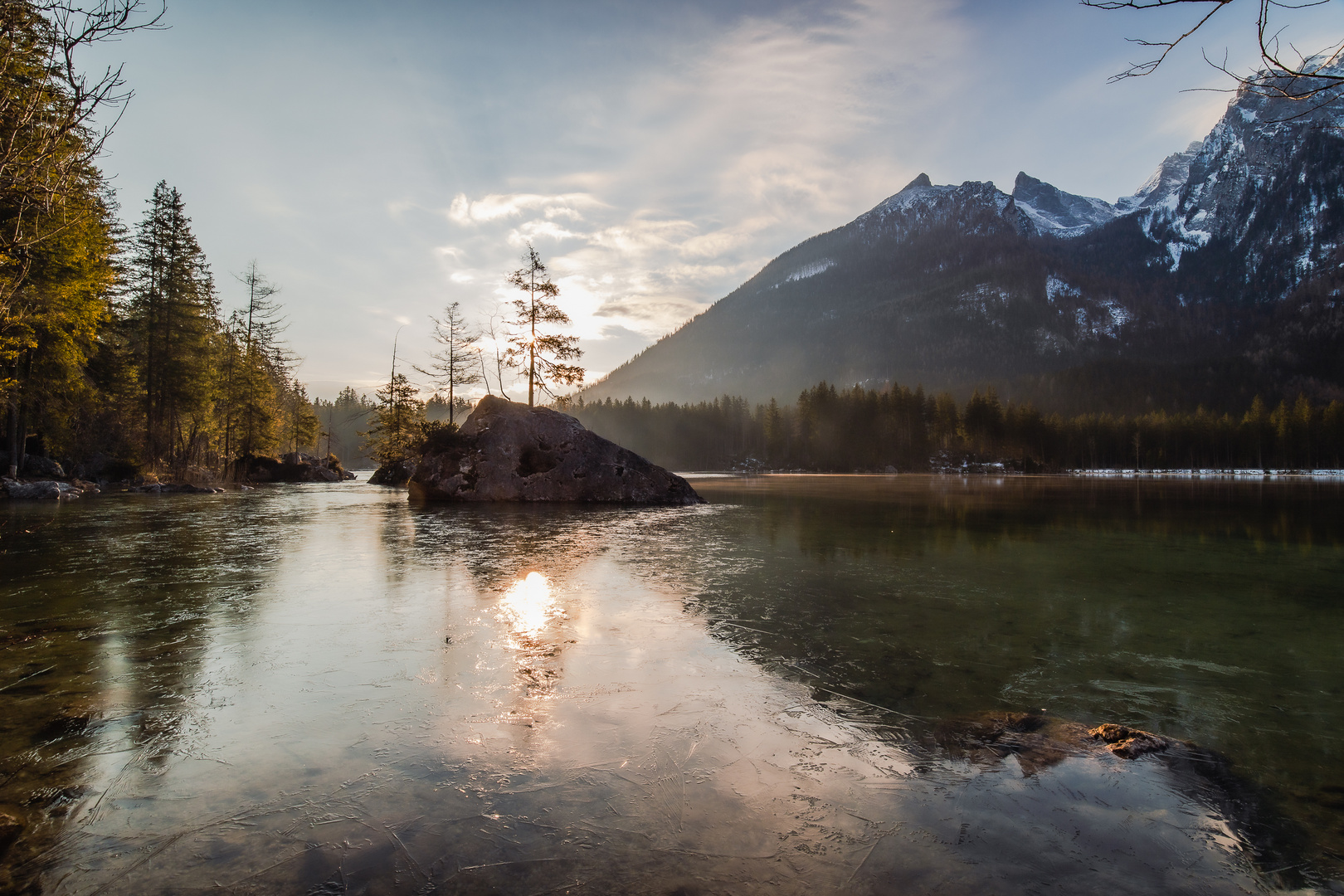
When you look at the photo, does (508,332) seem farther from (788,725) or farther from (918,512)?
(788,725)

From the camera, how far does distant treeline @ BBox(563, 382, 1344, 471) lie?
88000 mm

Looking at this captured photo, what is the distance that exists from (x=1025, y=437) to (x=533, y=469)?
90305 mm

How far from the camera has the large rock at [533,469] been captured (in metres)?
22.5

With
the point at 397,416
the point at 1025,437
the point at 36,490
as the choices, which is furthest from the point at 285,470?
the point at 1025,437

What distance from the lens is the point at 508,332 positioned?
2748cm

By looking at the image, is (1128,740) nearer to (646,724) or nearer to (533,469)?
(646,724)

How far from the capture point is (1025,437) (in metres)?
89.5

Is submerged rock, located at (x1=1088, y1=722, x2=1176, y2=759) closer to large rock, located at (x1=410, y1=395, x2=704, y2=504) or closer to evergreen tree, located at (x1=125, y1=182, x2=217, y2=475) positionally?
large rock, located at (x1=410, y1=395, x2=704, y2=504)

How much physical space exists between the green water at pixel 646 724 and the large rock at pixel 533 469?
1339cm

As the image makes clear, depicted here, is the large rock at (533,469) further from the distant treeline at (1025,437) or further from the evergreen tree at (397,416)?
the distant treeline at (1025,437)

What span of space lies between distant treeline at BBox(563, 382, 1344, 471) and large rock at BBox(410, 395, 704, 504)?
3053 inches

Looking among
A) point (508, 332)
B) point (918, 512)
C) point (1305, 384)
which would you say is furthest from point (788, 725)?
point (1305, 384)

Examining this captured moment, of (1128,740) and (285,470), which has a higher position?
(285,470)

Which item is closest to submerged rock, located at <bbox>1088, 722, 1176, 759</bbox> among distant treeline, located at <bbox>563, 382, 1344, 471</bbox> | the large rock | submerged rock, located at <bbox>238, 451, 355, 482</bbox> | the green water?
the green water
